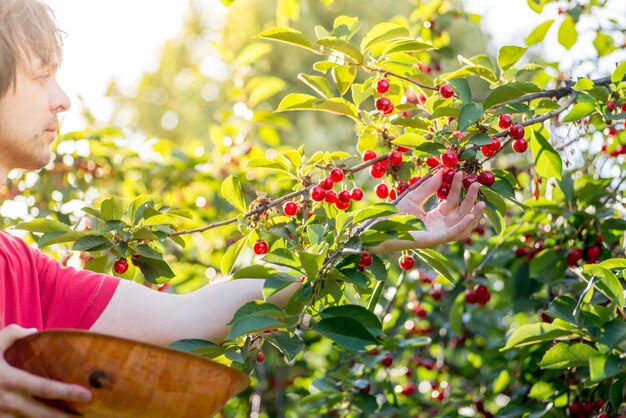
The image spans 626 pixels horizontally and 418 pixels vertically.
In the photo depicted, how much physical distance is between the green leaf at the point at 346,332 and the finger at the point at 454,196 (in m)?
0.28

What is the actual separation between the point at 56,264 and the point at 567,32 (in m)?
1.70

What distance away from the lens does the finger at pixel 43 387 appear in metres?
0.97

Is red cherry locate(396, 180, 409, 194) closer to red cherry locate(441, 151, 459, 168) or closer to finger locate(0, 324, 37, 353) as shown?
red cherry locate(441, 151, 459, 168)

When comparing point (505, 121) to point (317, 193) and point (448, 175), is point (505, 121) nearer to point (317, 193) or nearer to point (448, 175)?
point (448, 175)

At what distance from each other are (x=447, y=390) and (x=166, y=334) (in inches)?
65.3

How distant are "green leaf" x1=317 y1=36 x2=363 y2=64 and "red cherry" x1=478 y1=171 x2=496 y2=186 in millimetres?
403

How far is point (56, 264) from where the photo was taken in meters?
1.49

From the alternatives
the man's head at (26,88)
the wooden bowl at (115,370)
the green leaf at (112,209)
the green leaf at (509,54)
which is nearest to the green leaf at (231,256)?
the green leaf at (112,209)

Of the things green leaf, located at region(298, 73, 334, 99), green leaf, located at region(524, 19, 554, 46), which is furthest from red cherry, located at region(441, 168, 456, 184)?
green leaf, located at region(524, 19, 554, 46)

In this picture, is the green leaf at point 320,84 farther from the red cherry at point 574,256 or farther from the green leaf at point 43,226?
the red cherry at point 574,256

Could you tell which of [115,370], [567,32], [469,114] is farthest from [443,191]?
[567,32]

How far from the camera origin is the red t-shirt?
135 centimetres

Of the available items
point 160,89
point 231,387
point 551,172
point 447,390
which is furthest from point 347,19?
point 160,89

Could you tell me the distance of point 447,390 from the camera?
9.57ft
